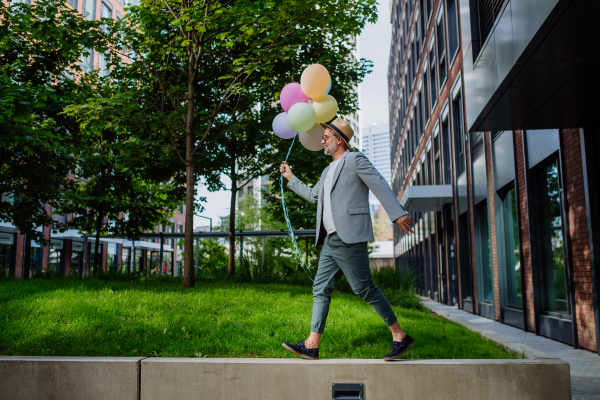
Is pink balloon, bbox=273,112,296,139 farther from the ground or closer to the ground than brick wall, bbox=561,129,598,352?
farther from the ground

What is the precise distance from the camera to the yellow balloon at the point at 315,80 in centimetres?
551

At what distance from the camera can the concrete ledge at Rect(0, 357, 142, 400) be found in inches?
163

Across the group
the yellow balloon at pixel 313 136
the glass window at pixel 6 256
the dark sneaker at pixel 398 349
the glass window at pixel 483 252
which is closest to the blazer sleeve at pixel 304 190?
the yellow balloon at pixel 313 136

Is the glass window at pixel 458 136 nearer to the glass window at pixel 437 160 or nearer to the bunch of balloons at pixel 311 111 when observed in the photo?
the glass window at pixel 437 160

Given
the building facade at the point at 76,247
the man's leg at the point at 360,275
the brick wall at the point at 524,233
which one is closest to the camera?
the man's leg at the point at 360,275

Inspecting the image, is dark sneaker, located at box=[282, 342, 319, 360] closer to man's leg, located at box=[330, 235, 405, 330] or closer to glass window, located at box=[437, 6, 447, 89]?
man's leg, located at box=[330, 235, 405, 330]

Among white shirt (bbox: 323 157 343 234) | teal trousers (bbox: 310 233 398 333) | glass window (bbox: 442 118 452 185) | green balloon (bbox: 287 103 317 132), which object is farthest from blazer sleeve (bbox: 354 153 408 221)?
glass window (bbox: 442 118 452 185)

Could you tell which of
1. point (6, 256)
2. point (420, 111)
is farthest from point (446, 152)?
point (6, 256)

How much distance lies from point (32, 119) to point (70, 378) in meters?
12.8

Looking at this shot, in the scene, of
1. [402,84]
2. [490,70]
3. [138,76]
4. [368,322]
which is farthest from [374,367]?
[402,84]

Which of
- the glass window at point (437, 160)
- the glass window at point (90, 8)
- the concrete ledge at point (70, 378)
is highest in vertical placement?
the glass window at point (90, 8)

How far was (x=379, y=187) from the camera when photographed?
4.34 meters

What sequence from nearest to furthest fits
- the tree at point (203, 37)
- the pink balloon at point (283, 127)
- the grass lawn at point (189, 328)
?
the grass lawn at point (189, 328) → the pink balloon at point (283, 127) → the tree at point (203, 37)

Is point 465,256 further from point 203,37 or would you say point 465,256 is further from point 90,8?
point 90,8
